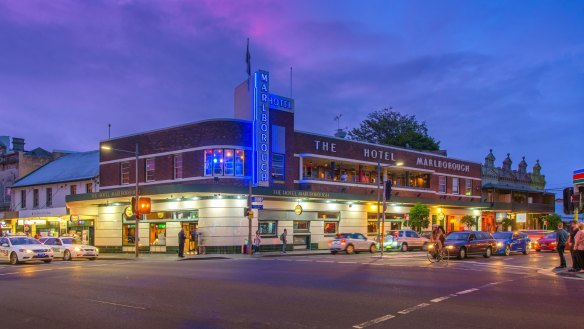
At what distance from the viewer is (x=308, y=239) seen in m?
42.2

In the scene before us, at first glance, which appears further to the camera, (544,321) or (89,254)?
(89,254)

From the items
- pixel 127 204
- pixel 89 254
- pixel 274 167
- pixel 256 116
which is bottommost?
pixel 89 254

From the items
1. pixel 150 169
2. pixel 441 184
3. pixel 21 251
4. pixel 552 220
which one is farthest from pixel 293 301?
pixel 552 220

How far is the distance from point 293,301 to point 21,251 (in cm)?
2146

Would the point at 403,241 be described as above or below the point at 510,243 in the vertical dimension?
below

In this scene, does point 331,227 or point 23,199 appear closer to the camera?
point 331,227

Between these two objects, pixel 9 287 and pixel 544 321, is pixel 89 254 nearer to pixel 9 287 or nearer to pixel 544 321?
pixel 9 287

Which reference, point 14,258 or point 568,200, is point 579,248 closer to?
point 568,200

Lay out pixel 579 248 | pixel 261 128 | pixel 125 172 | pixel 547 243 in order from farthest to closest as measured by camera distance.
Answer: pixel 125 172 < pixel 261 128 < pixel 547 243 < pixel 579 248

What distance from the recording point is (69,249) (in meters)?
34.2

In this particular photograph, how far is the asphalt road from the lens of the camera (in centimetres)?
1015

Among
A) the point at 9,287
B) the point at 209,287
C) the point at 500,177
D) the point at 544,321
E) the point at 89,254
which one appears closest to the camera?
the point at 544,321

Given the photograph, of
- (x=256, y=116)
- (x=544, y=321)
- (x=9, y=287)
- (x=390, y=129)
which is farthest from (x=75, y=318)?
(x=390, y=129)

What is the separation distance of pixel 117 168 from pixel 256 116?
44.0 feet
